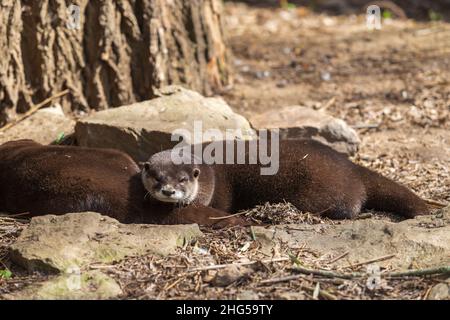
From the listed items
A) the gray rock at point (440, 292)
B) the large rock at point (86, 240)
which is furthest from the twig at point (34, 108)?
the gray rock at point (440, 292)

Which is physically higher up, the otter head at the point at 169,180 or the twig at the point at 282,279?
the otter head at the point at 169,180

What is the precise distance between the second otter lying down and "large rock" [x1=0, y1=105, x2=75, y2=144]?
768 mm

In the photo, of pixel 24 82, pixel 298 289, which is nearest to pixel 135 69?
pixel 24 82

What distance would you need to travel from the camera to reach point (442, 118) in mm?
6730

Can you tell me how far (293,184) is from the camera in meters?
5.05

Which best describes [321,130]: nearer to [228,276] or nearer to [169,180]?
[169,180]

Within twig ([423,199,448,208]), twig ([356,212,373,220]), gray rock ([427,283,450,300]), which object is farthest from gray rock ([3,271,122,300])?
twig ([423,199,448,208])

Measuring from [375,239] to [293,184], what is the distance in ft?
3.06

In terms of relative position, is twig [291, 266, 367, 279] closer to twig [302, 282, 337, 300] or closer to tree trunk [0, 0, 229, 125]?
twig [302, 282, 337, 300]

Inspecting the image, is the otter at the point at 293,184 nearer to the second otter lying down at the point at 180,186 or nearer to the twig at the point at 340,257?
the second otter lying down at the point at 180,186

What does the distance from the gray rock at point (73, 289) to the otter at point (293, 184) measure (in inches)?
40.6

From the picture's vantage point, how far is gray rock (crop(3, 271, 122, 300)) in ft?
12.0

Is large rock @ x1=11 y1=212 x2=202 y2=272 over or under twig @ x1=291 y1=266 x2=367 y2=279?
over

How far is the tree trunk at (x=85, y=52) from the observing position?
6309mm
